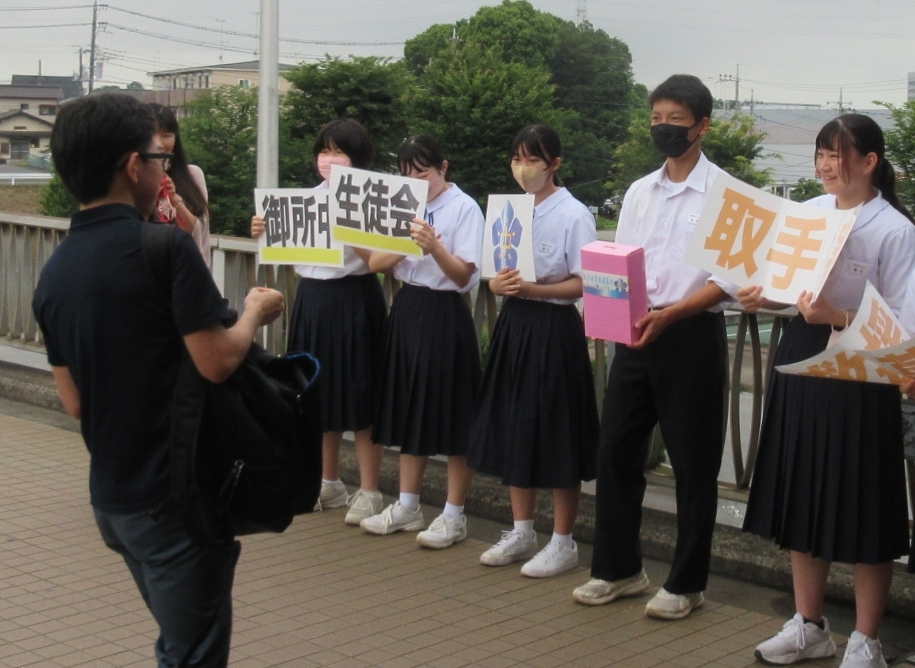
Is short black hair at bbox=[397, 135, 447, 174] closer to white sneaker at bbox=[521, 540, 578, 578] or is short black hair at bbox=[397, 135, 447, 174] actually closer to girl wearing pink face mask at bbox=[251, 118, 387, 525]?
girl wearing pink face mask at bbox=[251, 118, 387, 525]

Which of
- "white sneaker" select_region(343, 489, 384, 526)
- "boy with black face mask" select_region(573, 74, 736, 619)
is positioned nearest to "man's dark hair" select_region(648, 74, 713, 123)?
"boy with black face mask" select_region(573, 74, 736, 619)

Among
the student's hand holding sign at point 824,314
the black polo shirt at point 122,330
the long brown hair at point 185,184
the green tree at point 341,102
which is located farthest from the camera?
the green tree at point 341,102

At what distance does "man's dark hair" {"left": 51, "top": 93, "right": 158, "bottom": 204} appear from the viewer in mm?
2992

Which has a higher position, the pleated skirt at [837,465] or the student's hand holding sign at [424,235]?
the student's hand holding sign at [424,235]

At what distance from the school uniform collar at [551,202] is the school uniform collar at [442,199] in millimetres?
582

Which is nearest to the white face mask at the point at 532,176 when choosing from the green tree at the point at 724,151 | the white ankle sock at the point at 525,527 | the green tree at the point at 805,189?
the white ankle sock at the point at 525,527

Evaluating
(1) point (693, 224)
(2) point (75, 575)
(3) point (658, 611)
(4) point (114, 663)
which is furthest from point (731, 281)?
(2) point (75, 575)

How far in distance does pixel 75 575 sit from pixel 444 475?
212 cm

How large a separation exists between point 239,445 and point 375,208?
3.02 m

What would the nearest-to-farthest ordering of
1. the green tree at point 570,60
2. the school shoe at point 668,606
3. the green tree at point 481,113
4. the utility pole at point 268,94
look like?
the school shoe at point 668,606, the utility pole at point 268,94, the green tree at point 481,113, the green tree at point 570,60

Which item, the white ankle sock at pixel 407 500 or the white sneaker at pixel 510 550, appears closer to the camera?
the white sneaker at pixel 510 550

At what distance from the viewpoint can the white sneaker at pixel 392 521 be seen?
6.32 m

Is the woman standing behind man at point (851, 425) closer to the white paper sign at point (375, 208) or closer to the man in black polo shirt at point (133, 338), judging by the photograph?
the white paper sign at point (375, 208)

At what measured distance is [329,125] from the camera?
6500 millimetres
